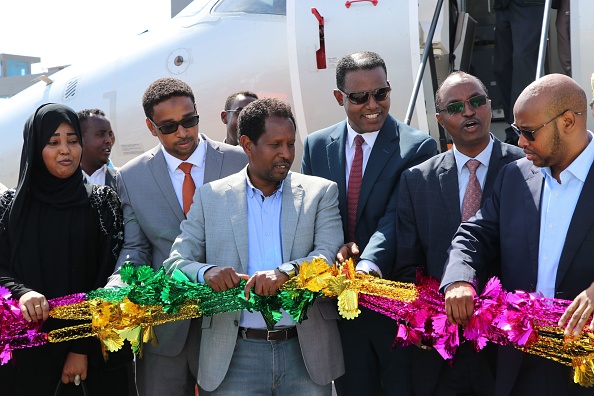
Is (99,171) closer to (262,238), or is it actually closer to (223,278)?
(262,238)

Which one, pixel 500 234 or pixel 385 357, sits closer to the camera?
pixel 500 234

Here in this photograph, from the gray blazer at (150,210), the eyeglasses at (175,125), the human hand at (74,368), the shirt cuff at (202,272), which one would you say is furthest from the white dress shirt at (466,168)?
the human hand at (74,368)

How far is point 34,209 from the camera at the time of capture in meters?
4.40

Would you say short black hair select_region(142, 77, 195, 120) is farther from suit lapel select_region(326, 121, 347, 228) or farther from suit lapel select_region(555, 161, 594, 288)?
suit lapel select_region(555, 161, 594, 288)

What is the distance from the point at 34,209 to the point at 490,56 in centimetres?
734

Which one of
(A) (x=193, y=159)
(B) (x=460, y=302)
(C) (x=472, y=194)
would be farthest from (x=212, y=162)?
(B) (x=460, y=302)

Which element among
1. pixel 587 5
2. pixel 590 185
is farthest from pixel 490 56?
pixel 590 185

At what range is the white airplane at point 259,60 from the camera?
7488 millimetres

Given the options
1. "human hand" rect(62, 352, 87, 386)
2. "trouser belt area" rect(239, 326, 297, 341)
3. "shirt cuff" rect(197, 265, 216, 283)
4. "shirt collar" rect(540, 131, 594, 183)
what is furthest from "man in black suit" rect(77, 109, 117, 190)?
"shirt collar" rect(540, 131, 594, 183)

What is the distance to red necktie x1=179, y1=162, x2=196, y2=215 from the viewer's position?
466 centimetres

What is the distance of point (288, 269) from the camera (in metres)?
3.82

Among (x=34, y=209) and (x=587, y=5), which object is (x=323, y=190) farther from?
(x=587, y=5)

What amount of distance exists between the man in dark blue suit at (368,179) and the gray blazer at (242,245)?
28 cm

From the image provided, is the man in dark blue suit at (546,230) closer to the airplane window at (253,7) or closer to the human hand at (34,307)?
the human hand at (34,307)
